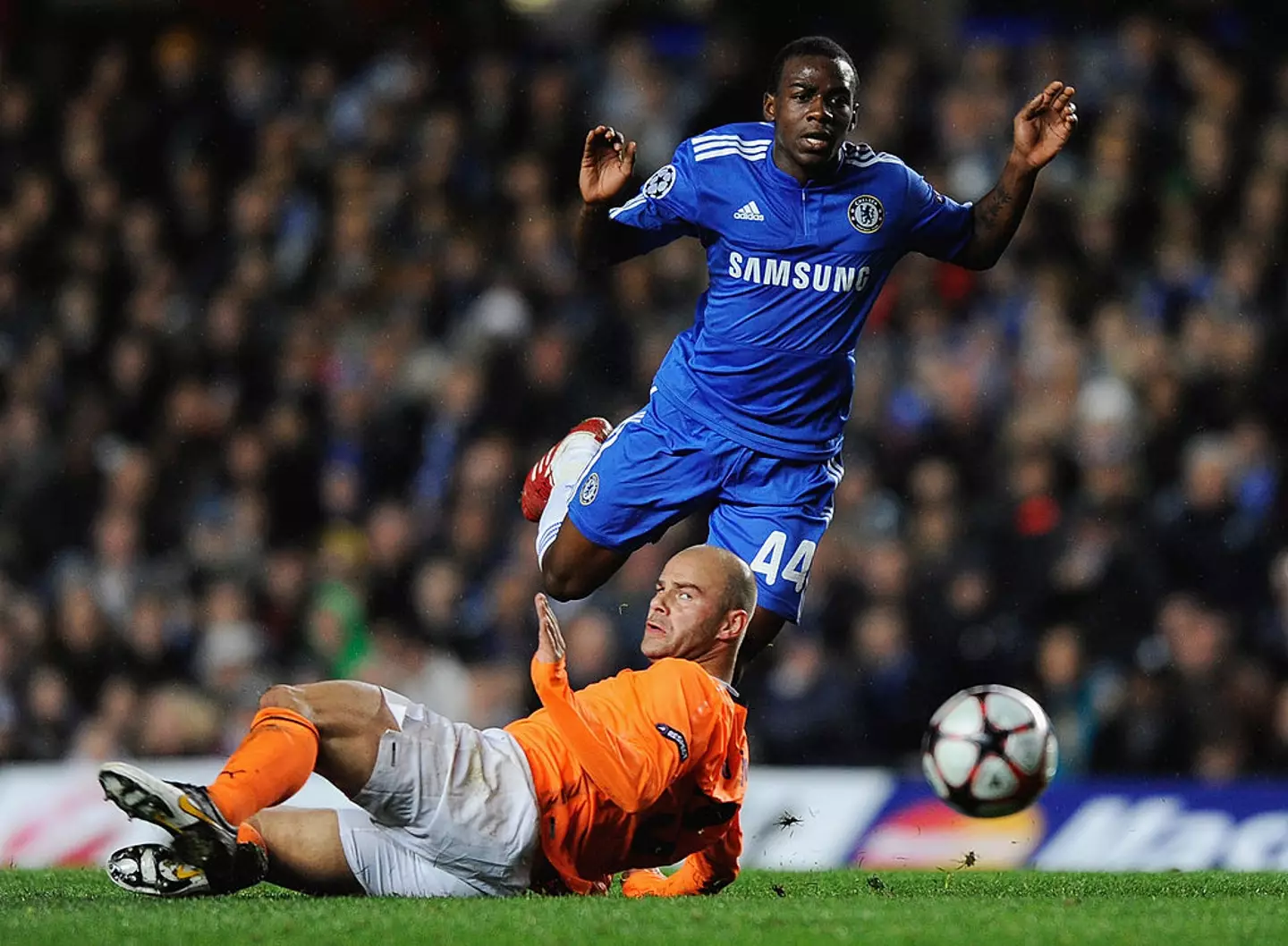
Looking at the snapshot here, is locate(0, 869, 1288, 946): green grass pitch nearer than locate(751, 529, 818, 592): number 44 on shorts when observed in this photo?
Yes

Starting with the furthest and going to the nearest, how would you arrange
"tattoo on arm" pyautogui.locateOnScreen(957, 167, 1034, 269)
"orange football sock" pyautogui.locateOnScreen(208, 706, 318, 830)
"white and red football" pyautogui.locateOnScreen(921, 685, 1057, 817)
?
"tattoo on arm" pyautogui.locateOnScreen(957, 167, 1034, 269) < "white and red football" pyautogui.locateOnScreen(921, 685, 1057, 817) < "orange football sock" pyautogui.locateOnScreen(208, 706, 318, 830)

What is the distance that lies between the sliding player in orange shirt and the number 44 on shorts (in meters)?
0.99

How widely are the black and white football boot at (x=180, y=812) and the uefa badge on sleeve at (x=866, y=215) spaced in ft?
10.1

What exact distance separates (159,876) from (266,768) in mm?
689

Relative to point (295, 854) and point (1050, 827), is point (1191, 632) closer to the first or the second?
point (1050, 827)

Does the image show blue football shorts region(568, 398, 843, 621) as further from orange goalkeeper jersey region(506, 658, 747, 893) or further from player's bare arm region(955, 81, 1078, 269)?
orange goalkeeper jersey region(506, 658, 747, 893)

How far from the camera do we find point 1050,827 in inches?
346

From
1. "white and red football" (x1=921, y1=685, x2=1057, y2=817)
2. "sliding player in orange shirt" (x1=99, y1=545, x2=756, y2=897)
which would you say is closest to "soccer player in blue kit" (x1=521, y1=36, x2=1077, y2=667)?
"white and red football" (x1=921, y1=685, x2=1057, y2=817)

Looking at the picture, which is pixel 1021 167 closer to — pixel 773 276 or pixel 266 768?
pixel 773 276

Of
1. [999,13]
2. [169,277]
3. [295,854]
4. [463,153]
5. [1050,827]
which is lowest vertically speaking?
[1050,827]

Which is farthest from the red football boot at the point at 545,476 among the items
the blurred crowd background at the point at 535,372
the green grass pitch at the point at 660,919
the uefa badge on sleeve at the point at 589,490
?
the blurred crowd background at the point at 535,372

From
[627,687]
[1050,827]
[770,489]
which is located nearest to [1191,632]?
[1050,827]

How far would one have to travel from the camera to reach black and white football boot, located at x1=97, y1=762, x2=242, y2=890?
15.4 ft

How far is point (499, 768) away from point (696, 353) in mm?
2204
